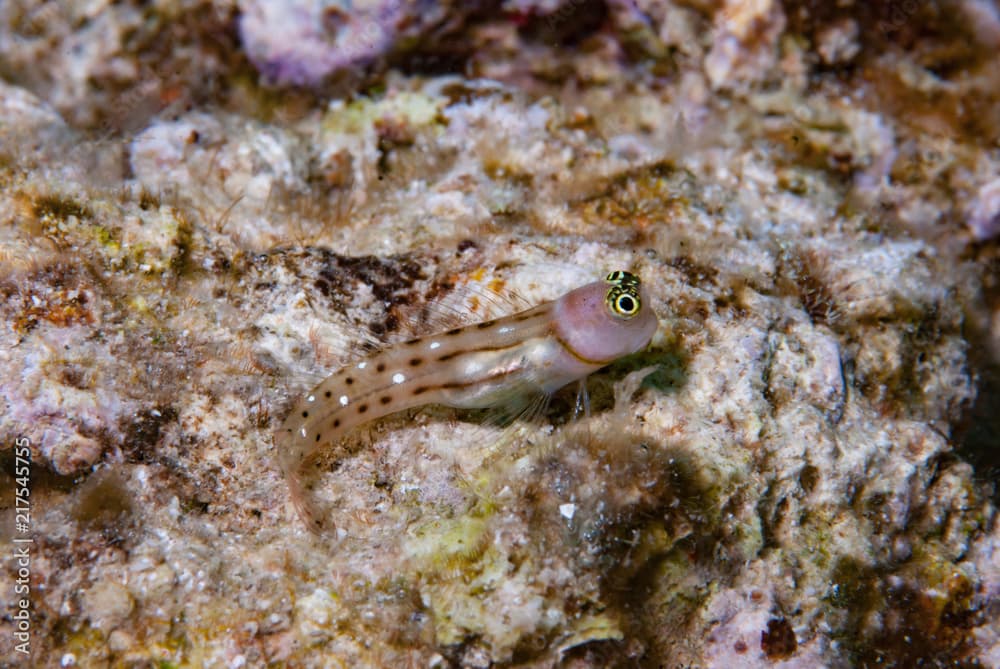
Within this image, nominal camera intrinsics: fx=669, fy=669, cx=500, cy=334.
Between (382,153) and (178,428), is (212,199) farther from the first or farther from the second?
(178,428)

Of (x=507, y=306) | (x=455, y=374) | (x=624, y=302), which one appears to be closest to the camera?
(x=624, y=302)

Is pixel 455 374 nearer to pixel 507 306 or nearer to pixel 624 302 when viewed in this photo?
pixel 507 306

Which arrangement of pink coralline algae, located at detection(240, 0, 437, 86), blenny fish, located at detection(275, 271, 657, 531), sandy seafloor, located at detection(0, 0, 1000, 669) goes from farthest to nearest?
pink coralline algae, located at detection(240, 0, 437, 86), blenny fish, located at detection(275, 271, 657, 531), sandy seafloor, located at detection(0, 0, 1000, 669)

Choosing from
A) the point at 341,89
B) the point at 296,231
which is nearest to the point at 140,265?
the point at 296,231

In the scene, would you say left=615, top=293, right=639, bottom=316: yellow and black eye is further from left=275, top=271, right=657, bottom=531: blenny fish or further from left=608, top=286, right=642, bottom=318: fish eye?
left=275, top=271, right=657, bottom=531: blenny fish

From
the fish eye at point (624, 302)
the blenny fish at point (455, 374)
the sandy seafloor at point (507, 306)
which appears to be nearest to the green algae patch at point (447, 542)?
the sandy seafloor at point (507, 306)

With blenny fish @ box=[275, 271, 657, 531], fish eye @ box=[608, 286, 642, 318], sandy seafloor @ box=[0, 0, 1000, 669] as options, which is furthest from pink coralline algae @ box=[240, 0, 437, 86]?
fish eye @ box=[608, 286, 642, 318]

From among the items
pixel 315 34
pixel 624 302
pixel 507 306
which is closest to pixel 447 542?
pixel 507 306
